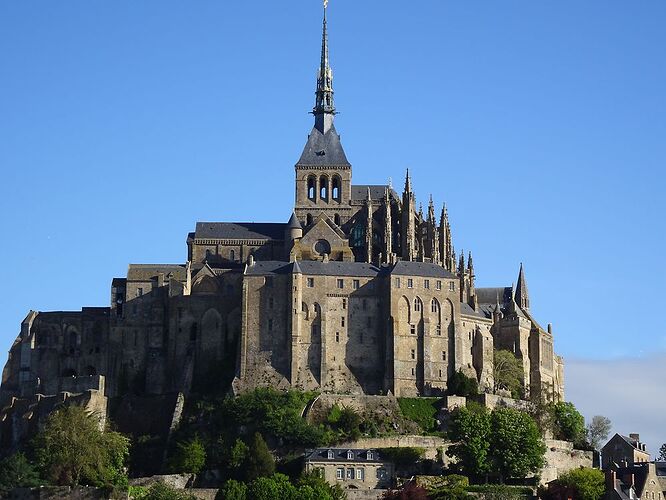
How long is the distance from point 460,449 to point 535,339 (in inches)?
984

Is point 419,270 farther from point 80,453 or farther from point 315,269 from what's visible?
point 80,453

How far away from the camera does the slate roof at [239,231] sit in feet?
471

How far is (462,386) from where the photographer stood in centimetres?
12775

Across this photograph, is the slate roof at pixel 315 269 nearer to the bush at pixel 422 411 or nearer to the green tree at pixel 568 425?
the bush at pixel 422 411

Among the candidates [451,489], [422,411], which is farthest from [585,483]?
[422,411]

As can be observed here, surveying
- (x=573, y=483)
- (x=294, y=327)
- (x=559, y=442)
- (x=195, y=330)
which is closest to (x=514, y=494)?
(x=573, y=483)

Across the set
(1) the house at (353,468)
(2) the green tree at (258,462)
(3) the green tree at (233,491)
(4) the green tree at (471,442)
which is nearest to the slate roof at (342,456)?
(1) the house at (353,468)

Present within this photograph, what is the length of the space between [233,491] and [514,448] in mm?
19956

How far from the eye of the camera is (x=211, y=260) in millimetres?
142375

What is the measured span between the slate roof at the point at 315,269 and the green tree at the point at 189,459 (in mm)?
16296

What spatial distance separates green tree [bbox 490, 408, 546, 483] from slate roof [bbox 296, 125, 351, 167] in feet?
122

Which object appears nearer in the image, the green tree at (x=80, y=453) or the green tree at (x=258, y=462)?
the green tree at (x=80, y=453)

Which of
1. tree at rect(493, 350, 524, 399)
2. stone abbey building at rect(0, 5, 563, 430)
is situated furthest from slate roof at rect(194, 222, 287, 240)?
tree at rect(493, 350, 524, 399)

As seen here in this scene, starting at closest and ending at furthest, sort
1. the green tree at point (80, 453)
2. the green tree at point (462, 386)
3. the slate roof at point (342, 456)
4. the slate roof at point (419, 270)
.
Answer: the green tree at point (80, 453)
the slate roof at point (342, 456)
the green tree at point (462, 386)
the slate roof at point (419, 270)
